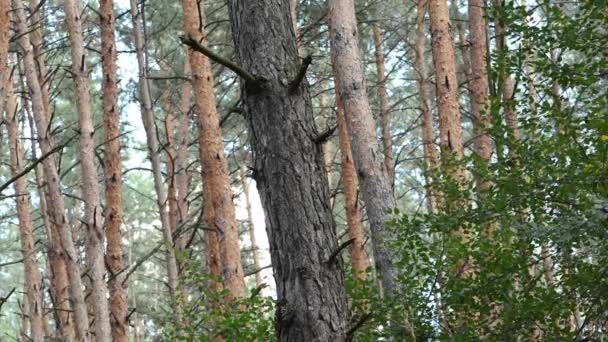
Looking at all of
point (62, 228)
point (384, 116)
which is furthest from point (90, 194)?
point (384, 116)

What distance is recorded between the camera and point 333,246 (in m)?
3.84

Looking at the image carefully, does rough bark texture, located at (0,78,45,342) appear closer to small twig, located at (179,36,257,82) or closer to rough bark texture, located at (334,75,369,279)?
rough bark texture, located at (334,75,369,279)

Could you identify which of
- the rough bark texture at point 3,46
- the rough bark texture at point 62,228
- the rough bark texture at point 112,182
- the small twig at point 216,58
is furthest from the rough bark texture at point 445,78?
the small twig at point 216,58

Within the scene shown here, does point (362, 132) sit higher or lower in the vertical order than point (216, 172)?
lower

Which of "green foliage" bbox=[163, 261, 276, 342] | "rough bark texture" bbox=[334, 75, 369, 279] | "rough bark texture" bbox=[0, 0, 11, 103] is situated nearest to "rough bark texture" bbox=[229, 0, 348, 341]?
"rough bark texture" bbox=[0, 0, 11, 103]

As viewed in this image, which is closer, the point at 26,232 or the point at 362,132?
the point at 362,132

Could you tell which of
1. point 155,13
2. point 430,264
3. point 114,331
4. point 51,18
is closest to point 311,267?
point 430,264

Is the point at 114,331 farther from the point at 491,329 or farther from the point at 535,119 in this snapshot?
the point at 535,119

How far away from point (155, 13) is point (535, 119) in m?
12.5

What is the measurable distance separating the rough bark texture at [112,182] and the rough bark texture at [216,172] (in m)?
0.91

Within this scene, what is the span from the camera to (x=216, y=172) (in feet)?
29.5

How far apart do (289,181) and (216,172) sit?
204 inches

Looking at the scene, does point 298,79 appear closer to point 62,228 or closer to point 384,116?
point 62,228

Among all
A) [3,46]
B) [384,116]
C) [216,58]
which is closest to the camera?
[216,58]
